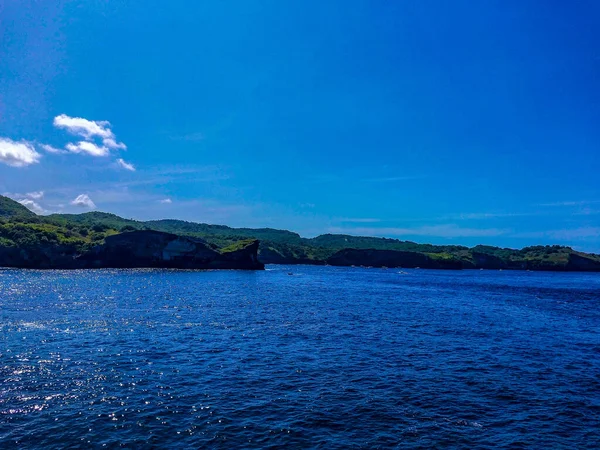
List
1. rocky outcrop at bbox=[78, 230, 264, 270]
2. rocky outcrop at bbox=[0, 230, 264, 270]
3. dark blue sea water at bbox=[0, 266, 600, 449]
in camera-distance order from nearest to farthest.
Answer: dark blue sea water at bbox=[0, 266, 600, 449] → rocky outcrop at bbox=[0, 230, 264, 270] → rocky outcrop at bbox=[78, 230, 264, 270]

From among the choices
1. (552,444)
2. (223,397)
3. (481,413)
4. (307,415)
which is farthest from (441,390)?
(223,397)

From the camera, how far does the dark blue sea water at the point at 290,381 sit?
67.3 feet

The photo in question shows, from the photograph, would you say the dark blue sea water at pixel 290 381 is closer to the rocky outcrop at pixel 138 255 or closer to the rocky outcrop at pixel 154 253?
the rocky outcrop at pixel 138 255

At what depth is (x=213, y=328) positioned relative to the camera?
4619 centimetres

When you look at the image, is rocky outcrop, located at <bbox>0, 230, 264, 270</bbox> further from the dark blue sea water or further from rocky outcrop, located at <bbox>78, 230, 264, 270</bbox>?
the dark blue sea water

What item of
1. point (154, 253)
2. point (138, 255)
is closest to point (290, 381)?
point (154, 253)

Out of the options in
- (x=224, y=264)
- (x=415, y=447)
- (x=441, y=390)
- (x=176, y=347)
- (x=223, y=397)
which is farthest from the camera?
(x=224, y=264)

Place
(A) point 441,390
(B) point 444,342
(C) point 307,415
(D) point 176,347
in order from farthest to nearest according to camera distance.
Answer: (B) point 444,342, (D) point 176,347, (A) point 441,390, (C) point 307,415

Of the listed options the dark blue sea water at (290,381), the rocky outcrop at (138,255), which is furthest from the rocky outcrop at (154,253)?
the dark blue sea water at (290,381)

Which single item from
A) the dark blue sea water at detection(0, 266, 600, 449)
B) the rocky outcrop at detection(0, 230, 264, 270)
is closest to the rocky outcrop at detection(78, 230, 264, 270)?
the rocky outcrop at detection(0, 230, 264, 270)

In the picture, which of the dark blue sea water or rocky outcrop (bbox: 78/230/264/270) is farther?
rocky outcrop (bbox: 78/230/264/270)

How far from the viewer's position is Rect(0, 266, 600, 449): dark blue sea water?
2050 centimetres

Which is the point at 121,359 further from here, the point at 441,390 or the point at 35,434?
the point at 441,390

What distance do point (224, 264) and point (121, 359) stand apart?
494 feet
